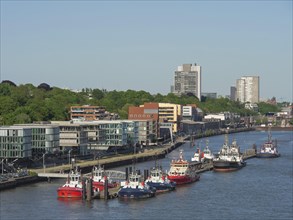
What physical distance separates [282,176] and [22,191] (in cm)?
2181

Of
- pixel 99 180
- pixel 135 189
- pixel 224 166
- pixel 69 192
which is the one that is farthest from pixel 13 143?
pixel 224 166


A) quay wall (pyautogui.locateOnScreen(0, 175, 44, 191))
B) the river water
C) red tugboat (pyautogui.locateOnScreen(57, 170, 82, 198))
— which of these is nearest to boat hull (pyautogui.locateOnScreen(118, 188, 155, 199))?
the river water

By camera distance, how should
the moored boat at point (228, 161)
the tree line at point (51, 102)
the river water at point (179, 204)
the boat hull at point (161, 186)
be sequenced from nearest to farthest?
the river water at point (179, 204) < the boat hull at point (161, 186) < the moored boat at point (228, 161) < the tree line at point (51, 102)

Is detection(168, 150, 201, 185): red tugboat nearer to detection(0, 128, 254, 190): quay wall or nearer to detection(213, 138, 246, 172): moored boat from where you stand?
detection(0, 128, 254, 190): quay wall

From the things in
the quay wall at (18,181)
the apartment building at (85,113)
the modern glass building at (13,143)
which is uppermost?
the apartment building at (85,113)

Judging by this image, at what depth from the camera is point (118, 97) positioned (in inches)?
6186

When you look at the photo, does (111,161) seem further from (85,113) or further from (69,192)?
(85,113)

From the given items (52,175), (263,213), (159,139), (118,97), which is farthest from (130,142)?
(118,97)

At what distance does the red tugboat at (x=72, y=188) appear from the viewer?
48.8 m

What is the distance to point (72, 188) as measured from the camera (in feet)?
161

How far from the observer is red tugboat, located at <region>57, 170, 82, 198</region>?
48.8 metres

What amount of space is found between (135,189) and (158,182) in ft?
13.8

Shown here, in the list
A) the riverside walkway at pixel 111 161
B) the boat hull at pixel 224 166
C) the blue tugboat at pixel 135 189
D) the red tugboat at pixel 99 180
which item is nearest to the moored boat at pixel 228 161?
the boat hull at pixel 224 166

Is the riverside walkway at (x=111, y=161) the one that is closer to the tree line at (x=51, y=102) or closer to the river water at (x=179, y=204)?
the river water at (x=179, y=204)
